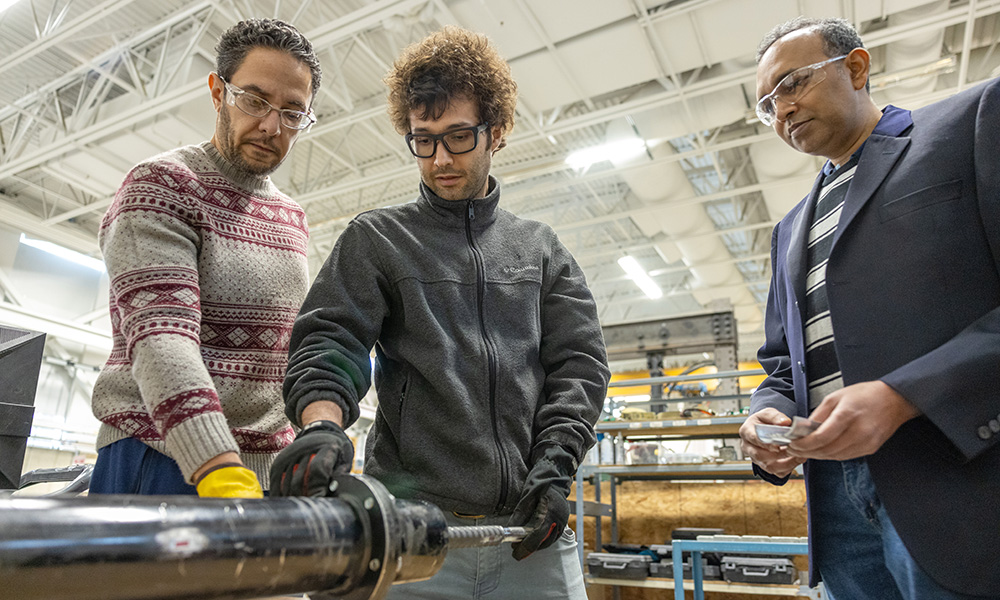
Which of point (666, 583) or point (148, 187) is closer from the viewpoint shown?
point (148, 187)

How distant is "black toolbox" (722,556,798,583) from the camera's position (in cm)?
361

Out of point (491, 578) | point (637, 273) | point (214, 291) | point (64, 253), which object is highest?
point (64, 253)

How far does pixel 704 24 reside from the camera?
527cm

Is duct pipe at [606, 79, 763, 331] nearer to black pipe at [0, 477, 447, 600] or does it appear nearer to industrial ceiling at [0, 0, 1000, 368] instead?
industrial ceiling at [0, 0, 1000, 368]

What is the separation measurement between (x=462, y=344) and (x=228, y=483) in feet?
1.35

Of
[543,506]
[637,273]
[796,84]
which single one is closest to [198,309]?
[543,506]

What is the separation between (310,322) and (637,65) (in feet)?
17.3

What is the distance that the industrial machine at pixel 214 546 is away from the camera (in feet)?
1.26

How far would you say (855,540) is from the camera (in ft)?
3.54

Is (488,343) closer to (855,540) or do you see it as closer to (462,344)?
(462,344)

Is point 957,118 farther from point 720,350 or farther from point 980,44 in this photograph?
point 980,44

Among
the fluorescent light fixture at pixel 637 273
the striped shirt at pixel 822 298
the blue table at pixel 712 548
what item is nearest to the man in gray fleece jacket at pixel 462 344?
the striped shirt at pixel 822 298

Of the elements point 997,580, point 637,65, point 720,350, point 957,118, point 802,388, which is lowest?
point 997,580

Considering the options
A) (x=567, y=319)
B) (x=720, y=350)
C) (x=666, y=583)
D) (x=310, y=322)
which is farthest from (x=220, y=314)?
(x=720, y=350)
